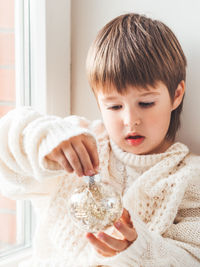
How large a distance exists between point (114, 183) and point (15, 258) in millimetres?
360

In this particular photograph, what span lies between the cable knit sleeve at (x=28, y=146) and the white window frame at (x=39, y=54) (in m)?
0.26

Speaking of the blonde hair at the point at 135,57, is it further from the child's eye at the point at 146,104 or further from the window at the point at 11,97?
the window at the point at 11,97

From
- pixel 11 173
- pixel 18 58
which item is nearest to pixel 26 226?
pixel 11 173

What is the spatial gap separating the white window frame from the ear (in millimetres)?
365

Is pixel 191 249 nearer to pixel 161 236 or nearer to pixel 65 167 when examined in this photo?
pixel 161 236

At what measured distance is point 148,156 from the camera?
2.95 feet

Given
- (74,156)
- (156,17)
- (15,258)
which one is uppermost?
(156,17)

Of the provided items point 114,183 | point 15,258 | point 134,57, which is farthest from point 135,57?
point 15,258

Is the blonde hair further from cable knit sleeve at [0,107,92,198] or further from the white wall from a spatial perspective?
cable knit sleeve at [0,107,92,198]

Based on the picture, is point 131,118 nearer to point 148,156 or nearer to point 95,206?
point 148,156

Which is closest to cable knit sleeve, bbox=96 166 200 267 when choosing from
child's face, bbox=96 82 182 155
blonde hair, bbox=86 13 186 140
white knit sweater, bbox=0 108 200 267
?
white knit sweater, bbox=0 108 200 267

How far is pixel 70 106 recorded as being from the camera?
1.16 metres

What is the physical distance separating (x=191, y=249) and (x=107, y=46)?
0.50 metres

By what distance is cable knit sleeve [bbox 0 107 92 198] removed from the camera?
2.22 ft
